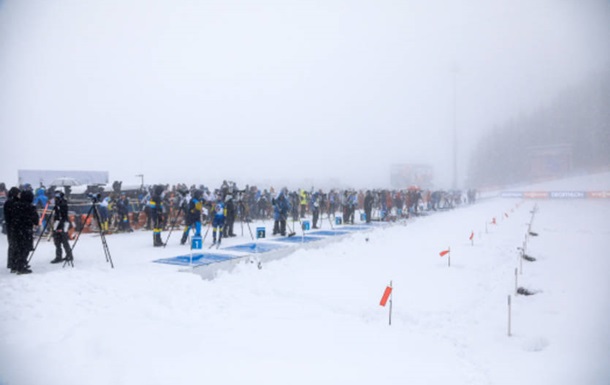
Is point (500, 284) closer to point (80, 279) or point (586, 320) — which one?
point (586, 320)

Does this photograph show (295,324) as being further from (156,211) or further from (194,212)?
(156,211)

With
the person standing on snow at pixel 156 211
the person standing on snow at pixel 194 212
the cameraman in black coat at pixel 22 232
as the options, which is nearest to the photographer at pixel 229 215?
the person standing on snow at pixel 194 212

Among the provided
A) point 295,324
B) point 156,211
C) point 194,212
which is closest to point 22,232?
point 156,211

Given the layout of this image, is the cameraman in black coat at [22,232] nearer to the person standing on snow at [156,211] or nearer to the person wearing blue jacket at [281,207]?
the person standing on snow at [156,211]

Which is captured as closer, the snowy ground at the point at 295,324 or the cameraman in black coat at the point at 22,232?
the snowy ground at the point at 295,324

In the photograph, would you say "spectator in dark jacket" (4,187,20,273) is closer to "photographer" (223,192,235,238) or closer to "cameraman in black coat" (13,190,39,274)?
"cameraman in black coat" (13,190,39,274)

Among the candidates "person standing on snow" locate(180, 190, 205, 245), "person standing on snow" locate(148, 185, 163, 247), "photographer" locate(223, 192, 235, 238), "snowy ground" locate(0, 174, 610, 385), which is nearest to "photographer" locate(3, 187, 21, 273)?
"snowy ground" locate(0, 174, 610, 385)

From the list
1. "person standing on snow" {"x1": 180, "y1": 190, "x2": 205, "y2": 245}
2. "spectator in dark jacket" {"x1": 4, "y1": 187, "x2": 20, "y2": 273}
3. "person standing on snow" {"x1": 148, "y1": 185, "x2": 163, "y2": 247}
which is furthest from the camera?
"person standing on snow" {"x1": 148, "y1": 185, "x2": 163, "y2": 247}

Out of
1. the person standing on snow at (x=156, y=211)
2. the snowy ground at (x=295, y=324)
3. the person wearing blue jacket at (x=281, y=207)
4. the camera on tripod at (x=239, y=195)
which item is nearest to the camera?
the snowy ground at (x=295, y=324)

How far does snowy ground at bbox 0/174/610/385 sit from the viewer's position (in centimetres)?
517

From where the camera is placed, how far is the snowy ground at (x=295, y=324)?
517cm

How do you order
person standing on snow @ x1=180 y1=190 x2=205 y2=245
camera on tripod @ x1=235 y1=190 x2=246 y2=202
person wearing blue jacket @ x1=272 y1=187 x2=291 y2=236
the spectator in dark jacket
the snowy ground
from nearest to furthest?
1. the snowy ground
2. the spectator in dark jacket
3. person standing on snow @ x1=180 y1=190 x2=205 y2=245
4. camera on tripod @ x1=235 y1=190 x2=246 y2=202
5. person wearing blue jacket @ x1=272 y1=187 x2=291 y2=236

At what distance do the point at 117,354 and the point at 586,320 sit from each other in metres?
9.85

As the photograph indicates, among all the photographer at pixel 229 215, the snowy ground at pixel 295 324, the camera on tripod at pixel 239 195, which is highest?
the camera on tripod at pixel 239 195
